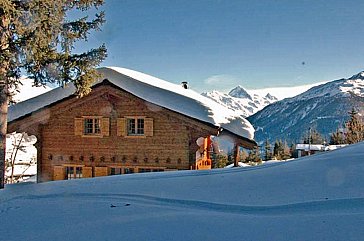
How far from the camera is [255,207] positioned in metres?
3.37

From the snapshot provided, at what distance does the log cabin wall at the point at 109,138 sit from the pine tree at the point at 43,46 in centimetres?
505

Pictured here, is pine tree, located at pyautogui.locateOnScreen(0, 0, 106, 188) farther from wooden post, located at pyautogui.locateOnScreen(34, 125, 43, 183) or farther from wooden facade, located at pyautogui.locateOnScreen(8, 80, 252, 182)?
wooden post, located at pyautogui.locateOnScreen(34, 125, 43, 183)

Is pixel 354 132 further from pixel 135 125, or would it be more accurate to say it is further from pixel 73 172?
pixel 73 172

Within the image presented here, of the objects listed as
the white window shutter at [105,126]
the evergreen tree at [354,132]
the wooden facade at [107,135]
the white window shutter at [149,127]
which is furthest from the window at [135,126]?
the evergreen tree at [354,132]

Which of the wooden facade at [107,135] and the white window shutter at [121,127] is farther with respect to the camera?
the white window shutter at [121,127]

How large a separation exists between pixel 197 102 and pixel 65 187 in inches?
340

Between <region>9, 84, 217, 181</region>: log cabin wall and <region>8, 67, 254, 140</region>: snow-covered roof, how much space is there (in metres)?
0.47

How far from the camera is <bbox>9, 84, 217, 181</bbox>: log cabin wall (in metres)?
14.0

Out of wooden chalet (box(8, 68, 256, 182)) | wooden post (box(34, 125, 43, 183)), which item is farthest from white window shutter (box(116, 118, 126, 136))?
wooden post (box(34, 125, 43, 183))

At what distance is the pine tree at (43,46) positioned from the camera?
315 inches

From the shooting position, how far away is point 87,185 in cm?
516

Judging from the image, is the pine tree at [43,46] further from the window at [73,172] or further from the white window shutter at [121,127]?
the window at [73,172]

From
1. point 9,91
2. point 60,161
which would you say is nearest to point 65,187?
point 9,91

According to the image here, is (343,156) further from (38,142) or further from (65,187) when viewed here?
(38,142)
